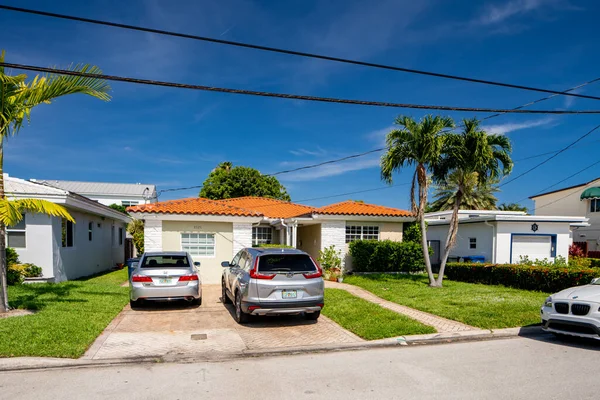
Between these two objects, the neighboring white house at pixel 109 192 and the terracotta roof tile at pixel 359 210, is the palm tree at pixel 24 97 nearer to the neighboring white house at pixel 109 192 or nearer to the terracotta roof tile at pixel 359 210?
the terracotta roof tile at pixel 359 210

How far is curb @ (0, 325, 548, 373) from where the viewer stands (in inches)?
233

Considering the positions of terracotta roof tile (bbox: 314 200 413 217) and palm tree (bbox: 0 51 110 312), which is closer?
palm tree (bbox: 0 51 110 312)

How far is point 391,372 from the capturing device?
5.76 m

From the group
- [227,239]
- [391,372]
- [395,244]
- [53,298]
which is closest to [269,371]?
[391,372]

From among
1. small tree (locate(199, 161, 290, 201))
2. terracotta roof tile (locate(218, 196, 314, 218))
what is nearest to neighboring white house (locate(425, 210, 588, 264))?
terracotta roof tile (locate(218, 196, 314, 218))

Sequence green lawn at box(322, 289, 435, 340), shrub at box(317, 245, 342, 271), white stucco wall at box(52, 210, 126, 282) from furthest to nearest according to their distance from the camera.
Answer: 1. shrub at box(317, 245, 342, 271)
2. white stucco wall at box(52, 210, 126, 282)
3. green lawn at box(322, 289, 435, 340)

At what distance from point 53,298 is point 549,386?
36.7ft

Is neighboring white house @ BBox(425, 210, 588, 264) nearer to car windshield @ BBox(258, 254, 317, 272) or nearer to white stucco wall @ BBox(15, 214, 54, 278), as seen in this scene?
car windshield @ BBox(258, 254, 317, 272)

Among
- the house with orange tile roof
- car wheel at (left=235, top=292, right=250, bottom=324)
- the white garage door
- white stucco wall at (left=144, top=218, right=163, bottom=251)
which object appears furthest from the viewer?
the white garage door

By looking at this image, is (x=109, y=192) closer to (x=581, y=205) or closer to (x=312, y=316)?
(x=312, y=316)

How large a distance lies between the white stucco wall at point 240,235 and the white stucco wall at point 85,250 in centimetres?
624

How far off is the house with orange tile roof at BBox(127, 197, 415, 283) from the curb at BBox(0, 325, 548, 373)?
9.39 meters

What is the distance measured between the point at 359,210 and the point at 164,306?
1031 centimetres

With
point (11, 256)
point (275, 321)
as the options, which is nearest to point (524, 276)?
point (275, 321)
